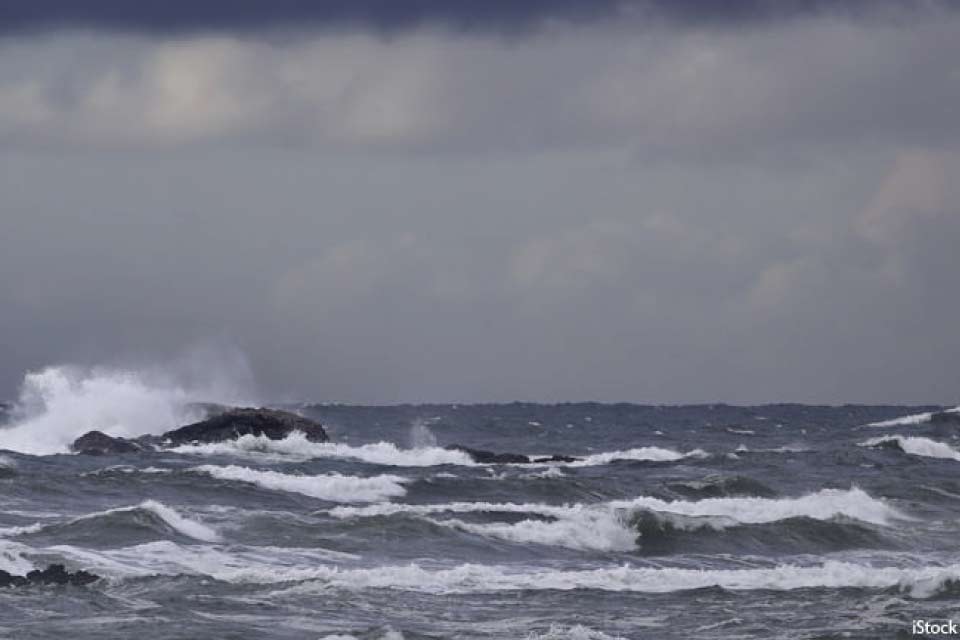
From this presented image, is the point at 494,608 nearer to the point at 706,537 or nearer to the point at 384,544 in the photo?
the point at 384,544

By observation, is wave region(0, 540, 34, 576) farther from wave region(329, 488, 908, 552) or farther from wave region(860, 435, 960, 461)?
wave region(860, 435, 960, 461)

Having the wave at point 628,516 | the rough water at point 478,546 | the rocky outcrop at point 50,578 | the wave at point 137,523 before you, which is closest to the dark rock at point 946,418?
the rough water at point 478,546

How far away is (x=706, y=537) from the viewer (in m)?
32.2

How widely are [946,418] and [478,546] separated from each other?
63197mm

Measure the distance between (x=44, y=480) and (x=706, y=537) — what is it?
14.5 metres

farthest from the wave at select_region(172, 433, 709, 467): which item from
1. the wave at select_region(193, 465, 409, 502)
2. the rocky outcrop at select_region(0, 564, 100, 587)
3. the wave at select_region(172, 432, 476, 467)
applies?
the rocky outcrop at select_region(0, 564, 100, 587)

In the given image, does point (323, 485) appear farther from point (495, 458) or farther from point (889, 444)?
point (889, 444)

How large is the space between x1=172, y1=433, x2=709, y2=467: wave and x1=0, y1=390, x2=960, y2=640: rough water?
0.95 ft

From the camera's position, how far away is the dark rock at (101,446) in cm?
5106

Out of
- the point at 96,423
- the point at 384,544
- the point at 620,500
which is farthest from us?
the point at 96,423

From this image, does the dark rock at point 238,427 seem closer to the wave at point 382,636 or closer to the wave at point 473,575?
the wave at point 473,575

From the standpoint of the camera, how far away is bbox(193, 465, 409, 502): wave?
37.9 m

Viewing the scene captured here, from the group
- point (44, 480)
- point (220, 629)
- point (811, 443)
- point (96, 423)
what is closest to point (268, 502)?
point (44, 480)

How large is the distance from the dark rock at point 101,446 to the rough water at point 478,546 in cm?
173
